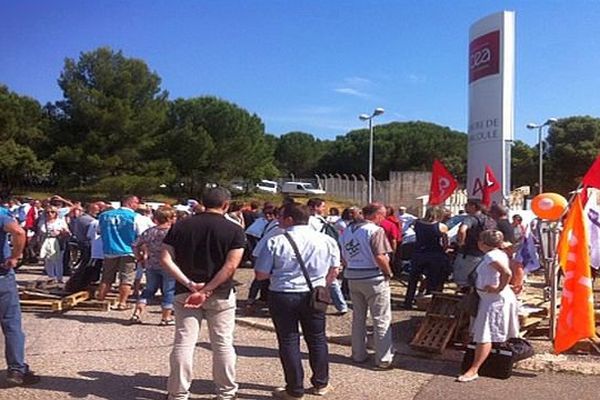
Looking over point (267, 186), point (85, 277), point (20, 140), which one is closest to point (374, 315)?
point (85, 277)

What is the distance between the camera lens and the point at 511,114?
717 inches

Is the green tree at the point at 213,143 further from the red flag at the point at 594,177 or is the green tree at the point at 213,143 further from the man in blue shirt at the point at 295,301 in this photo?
the man in blue shirt at the point at 295,301

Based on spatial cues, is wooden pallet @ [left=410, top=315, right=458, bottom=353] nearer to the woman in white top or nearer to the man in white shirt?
the man in white shirt

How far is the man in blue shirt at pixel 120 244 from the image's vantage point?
9.65m

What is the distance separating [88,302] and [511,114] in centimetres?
1291

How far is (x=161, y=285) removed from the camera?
30.6 feet

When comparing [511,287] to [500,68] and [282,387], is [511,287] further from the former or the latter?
[500,68]

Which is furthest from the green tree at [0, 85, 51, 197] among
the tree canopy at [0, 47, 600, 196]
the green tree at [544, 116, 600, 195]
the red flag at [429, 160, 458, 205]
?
the green tree at [544, 116, 600, 195]

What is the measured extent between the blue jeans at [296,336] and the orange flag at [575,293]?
8.96 feet

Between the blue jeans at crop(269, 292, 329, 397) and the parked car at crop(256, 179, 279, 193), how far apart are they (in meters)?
47.6

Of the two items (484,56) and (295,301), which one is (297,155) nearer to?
(484,56)

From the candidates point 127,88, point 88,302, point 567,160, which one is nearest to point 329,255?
point 88,302

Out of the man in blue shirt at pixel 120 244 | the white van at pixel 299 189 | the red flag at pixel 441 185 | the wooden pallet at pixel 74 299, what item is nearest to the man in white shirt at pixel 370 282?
the man in blue shirt at pixel 120 244

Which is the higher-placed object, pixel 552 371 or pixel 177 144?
pixel 177 144
